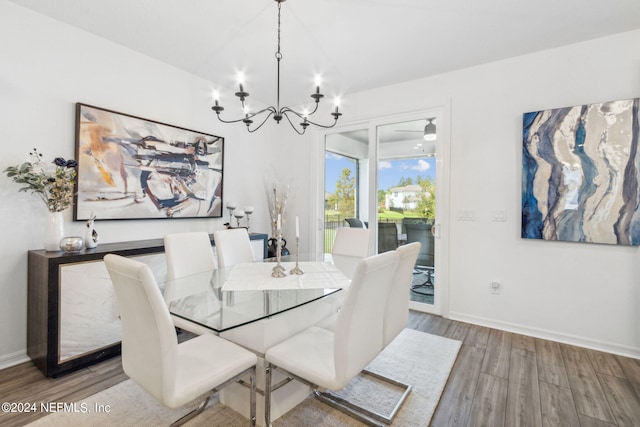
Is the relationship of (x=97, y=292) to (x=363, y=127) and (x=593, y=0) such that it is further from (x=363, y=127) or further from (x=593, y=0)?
(x=593, y=0)

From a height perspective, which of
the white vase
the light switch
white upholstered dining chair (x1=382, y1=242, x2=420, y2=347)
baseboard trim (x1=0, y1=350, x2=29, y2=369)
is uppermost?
the light switch

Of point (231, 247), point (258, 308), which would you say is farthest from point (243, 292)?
point (231, 247)

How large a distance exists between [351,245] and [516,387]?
1637 millimetres

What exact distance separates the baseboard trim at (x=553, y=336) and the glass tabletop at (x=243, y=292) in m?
1.84

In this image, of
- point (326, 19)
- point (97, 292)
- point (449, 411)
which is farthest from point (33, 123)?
point (449, 411)

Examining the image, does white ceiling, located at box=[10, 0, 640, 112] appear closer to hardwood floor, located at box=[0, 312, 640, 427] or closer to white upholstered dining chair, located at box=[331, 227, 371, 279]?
white upholstered dining chair, located at box=[331, 227, 371, 279]

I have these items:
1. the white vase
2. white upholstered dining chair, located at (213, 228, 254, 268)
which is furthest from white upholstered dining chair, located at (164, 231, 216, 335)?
the white vase

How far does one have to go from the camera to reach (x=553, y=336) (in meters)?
2.79

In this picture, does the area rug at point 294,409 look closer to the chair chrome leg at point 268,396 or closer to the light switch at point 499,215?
the chair chrome leg at point 268,396

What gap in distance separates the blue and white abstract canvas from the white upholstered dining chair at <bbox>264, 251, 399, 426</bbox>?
2.11 meters

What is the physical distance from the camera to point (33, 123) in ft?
7.64

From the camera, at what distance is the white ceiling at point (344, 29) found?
224 centimetres

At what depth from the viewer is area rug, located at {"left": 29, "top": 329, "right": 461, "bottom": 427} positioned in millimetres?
1665

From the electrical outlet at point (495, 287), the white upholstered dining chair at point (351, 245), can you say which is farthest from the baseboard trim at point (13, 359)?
the electrical outlet at point (495, 287)
